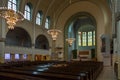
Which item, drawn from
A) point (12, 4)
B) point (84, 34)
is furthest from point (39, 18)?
point (84, 34)

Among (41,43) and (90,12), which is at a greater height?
(90,12)

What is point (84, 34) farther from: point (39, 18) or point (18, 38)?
point (18, 38)

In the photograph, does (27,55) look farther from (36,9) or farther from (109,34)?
(109,34)

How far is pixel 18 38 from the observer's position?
2242 centimetres

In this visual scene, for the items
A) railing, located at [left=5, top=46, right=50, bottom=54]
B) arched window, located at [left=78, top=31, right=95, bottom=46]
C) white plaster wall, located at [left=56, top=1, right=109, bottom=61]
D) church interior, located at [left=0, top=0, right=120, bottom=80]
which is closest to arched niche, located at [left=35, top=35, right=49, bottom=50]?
church interior, located at [left=0, top=0, right=120, bottom=80]

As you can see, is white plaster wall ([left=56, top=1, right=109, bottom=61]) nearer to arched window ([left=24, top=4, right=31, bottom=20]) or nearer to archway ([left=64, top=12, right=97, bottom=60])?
arched window ([left=24, top=4, right=31, bottom=20])

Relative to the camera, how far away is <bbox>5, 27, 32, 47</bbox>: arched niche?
829 inches

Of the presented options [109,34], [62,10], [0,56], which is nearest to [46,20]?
[62,10]

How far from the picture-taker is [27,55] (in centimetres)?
1997

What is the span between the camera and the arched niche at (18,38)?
2105 cm

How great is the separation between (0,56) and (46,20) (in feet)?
36.2

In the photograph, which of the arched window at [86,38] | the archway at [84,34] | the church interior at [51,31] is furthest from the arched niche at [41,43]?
the arched window at [86,38]

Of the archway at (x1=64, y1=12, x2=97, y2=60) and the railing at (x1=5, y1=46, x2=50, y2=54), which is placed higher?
the archway at (x1=64, y1=12, x2=97, y2=60)

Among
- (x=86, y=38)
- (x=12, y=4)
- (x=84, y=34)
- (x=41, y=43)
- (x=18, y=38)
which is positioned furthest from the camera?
(x=84, y=34)
